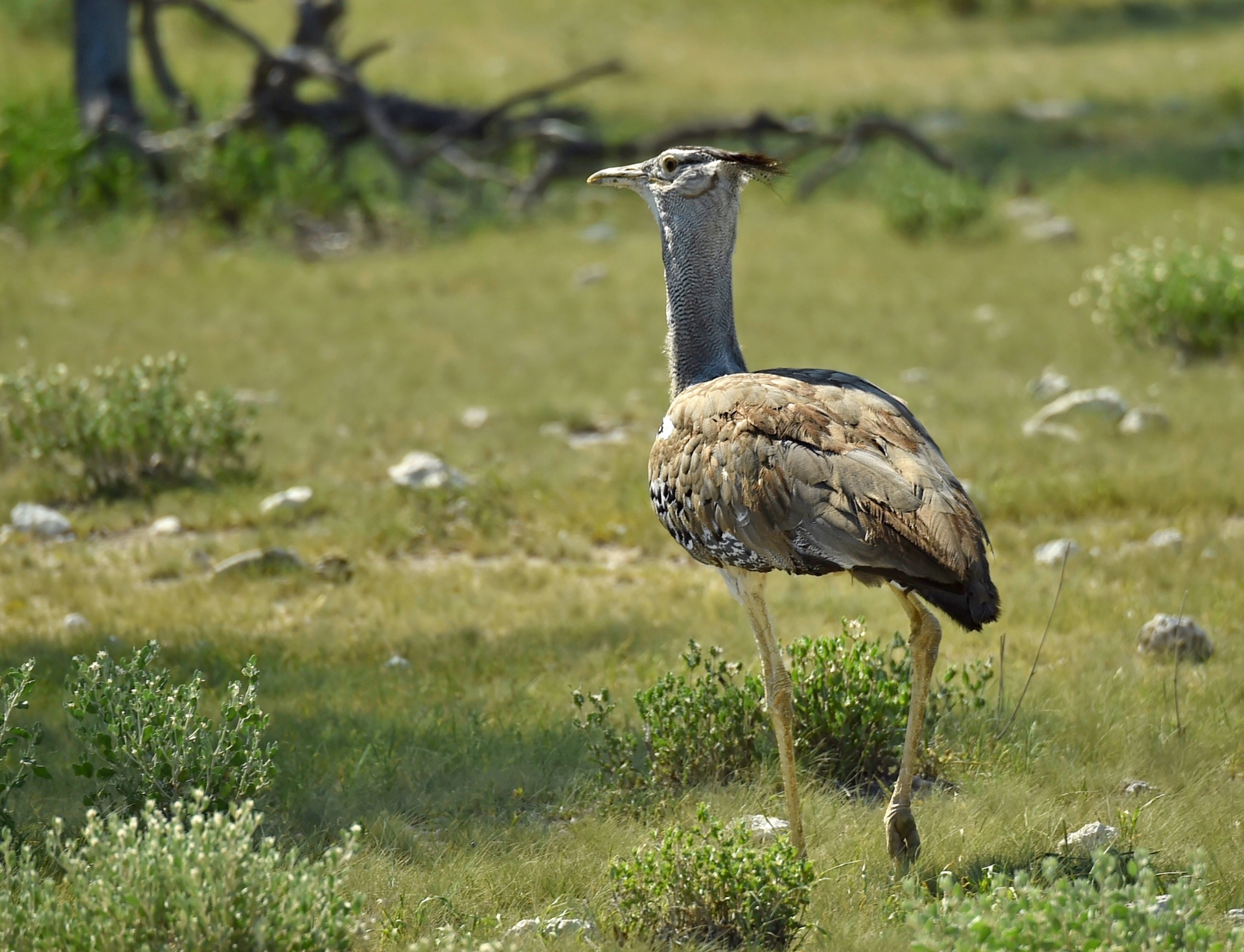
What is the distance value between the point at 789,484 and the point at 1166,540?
11.7 ft

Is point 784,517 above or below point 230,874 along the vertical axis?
above

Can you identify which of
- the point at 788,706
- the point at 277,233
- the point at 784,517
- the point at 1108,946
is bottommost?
the point at 277,233

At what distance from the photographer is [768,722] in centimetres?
463

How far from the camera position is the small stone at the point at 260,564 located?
6.50 m

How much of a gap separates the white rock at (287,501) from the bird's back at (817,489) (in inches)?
141

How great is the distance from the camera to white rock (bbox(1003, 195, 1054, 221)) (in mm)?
12695

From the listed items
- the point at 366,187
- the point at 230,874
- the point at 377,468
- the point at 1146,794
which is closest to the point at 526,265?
the point at 366,187

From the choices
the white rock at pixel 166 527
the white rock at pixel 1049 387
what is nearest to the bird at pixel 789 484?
the white rock at pixel 166 527

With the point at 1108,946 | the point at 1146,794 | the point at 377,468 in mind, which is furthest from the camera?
the point at 377,468

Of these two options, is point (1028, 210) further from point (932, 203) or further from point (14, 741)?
point (14, 741)

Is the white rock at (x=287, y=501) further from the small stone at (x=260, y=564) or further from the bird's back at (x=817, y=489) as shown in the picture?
the bird's back at (x=817, y=489)

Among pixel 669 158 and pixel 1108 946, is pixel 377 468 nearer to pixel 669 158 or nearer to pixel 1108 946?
pixel 669 158

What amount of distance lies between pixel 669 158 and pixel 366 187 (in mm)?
9003

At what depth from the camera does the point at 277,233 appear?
41.6ft
